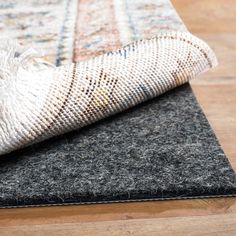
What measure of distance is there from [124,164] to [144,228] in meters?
0.14

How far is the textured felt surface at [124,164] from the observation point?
2.62 feet

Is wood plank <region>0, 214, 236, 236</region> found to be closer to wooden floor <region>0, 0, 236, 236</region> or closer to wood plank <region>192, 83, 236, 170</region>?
wooden floor <region>0, 0, 236, 236</region>

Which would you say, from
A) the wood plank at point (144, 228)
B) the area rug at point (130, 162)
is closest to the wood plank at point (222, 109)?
the area rug at point (130, 162)

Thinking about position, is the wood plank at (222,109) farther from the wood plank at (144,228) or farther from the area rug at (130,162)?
the wood plank at (144,228)

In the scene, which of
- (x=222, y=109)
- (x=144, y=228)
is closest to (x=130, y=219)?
(x=144, y=228)

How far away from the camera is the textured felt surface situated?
2.62ft

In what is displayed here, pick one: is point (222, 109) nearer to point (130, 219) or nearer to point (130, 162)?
point (130, 162)

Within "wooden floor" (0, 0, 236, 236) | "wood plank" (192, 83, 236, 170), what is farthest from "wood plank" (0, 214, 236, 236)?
"wood plank" (192, 83, 236, 170)

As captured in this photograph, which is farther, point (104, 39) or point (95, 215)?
point (104, 39)

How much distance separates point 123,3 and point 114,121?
909mm

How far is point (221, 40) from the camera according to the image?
4.85 ft

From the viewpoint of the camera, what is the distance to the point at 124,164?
859 mm

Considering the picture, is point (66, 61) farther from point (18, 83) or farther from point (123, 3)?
Result: point (123, 3)

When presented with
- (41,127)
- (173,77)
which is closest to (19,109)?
(41,127)
